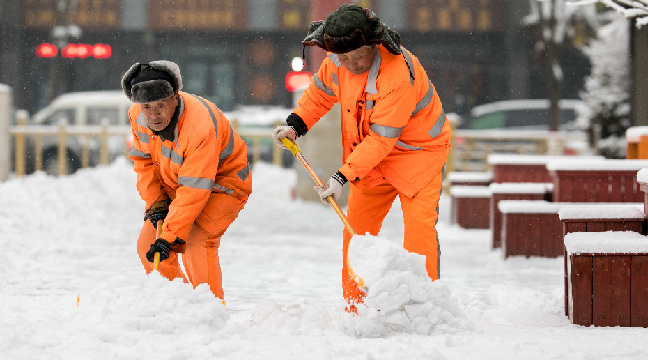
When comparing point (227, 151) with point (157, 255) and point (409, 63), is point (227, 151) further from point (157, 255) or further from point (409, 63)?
point (409, 63)

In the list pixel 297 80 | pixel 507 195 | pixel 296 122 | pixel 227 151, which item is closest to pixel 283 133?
pixel 296 122

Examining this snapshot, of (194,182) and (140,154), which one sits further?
(140,154)

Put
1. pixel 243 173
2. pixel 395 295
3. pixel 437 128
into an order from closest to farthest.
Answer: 1. pixel 395 295
2. pixel 437 128
3. pixel 243 173

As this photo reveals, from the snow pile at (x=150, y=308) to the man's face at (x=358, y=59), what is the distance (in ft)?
4.13

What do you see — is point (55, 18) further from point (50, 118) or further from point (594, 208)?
point (594, 208)

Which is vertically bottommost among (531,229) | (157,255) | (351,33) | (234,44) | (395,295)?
(531,229)

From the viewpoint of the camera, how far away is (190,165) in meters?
5.06

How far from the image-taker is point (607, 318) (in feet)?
17.2

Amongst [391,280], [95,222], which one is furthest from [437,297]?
[95,222]

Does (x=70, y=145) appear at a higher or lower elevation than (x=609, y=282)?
lower

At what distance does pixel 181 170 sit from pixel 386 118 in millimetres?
1031

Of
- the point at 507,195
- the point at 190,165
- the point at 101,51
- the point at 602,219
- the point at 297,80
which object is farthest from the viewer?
the point at 101,51

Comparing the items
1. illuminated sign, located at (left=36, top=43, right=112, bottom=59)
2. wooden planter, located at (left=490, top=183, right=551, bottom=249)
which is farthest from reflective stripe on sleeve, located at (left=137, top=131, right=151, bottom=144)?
illuminated sign, located at (left=36, top=43, right=112, bottom=59)

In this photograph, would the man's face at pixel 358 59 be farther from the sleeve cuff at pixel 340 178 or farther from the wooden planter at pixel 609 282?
the wooden planter at pixel 609 282
